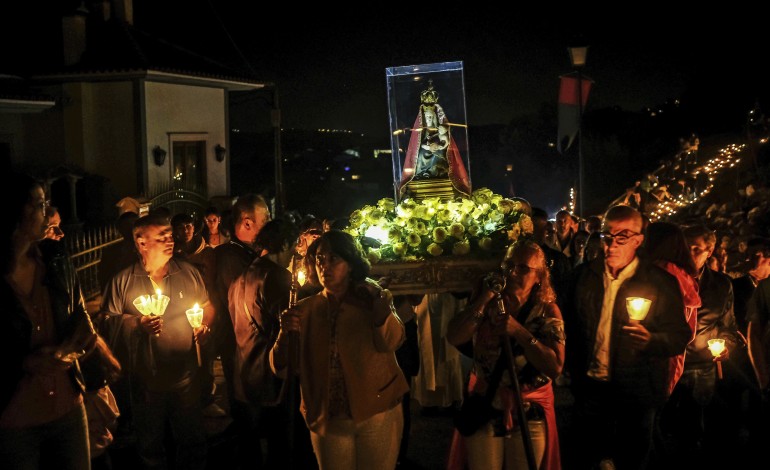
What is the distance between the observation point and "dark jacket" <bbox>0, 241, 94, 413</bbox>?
165 inches

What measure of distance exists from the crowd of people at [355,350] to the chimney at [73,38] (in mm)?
17097

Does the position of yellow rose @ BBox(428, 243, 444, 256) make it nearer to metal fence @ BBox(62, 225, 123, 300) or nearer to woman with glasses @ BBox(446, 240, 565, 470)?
woman with glasses @ BBox(446, 240, 565, 470)

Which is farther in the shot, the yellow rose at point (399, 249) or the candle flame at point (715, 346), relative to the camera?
the yellow rose at point (399, 249)

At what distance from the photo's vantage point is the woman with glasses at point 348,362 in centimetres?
469

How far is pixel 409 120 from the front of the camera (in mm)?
8516

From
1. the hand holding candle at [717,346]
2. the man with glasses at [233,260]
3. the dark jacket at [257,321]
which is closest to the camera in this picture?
the dark jacket at [257,321]

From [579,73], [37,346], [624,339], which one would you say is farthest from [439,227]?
[579,73]

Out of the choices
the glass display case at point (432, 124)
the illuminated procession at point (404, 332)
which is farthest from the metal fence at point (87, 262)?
the glass display case at point (432, 124)

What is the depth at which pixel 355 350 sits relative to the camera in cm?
471

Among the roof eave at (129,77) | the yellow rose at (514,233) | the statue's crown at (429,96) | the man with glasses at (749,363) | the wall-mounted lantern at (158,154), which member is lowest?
the man with glasses at (749,363)

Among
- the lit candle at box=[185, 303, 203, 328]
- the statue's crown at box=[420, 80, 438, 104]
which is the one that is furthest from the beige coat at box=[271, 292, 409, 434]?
the statue's crown at box=[420, 80, 438, 104]

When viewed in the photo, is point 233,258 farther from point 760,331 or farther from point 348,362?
point 760,331

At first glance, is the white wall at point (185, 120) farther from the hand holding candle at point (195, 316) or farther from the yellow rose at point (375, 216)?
the hand holding candle at point (195, 316)

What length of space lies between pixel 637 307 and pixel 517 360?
0.79 metres
